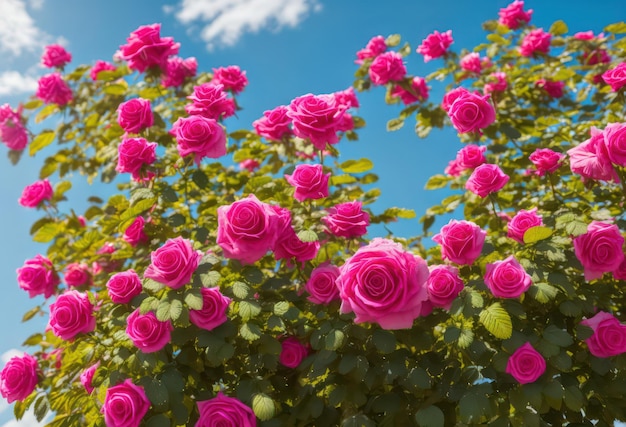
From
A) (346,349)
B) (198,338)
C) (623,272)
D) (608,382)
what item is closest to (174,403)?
(198,338)

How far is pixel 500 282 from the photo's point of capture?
2541 mm

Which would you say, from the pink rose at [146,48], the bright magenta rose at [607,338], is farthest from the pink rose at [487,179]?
the pink rose at [146,48]

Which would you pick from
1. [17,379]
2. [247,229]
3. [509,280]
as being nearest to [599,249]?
[509,280]

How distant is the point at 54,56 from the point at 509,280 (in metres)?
4.19

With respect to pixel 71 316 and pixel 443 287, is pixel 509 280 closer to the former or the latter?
pixel 443 287

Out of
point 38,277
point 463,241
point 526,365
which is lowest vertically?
point 526,365

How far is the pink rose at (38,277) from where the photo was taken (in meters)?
3.92

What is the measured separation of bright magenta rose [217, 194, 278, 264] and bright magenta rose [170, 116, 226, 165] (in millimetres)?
477

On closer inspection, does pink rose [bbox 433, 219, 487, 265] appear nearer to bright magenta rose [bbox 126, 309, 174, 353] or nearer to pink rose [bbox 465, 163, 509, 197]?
pink rose [bbox 465, 163, 509, 197]

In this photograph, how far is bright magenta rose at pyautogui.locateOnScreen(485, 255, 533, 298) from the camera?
8.28ft

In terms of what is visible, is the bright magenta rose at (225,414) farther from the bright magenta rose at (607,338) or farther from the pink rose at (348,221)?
the bright magenta rose at (607,338)

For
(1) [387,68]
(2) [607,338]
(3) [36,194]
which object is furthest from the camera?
(3) [36,194]

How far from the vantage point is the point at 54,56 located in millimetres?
5098

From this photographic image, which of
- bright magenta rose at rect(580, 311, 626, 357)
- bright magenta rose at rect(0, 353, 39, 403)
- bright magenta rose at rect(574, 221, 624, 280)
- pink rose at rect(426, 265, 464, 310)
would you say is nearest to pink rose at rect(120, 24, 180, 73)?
bright magenta rose at rect(0, 353, 39, 403)
